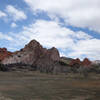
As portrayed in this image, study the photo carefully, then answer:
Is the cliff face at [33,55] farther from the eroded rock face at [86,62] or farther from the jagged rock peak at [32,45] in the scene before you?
the eroded rock face at [86,62]

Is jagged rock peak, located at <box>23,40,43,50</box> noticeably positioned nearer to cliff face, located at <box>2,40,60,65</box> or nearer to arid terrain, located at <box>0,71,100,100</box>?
cliff face, located at <box>2,40,60,65</box>

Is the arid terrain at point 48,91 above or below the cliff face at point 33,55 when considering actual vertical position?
below

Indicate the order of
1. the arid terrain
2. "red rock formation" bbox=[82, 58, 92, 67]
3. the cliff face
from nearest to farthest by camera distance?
1. the arid terrain
2. the cliff face
3. "red rock formation" bbox=[82, 58, 92, 67]

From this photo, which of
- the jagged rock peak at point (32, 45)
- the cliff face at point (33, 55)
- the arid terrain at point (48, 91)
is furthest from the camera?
the jagged rock peak at point (32, 45)

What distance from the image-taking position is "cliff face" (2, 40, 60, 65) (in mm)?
63344

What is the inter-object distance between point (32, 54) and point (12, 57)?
8949 millimetres

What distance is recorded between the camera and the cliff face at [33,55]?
63344 mm

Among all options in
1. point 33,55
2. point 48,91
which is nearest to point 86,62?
point 33,55

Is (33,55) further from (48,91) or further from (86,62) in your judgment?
(48,91)

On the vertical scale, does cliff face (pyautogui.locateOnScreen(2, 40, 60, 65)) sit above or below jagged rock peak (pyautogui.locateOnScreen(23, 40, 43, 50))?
below

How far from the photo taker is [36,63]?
6309 centimetres

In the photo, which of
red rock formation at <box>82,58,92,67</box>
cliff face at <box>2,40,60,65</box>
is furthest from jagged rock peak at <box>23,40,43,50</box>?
red rock formation at <box>82,58,92,67</box>

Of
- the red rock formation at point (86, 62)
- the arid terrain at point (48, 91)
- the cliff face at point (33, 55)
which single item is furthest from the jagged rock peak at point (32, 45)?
the arid terrain at point (48, 91)

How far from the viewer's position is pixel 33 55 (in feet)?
210
